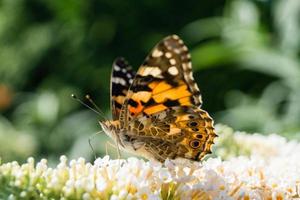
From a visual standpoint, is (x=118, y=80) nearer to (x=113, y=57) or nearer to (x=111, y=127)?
(x=111, y=127)

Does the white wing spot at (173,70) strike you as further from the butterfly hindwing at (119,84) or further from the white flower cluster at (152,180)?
the white flower cluster at (152,180)

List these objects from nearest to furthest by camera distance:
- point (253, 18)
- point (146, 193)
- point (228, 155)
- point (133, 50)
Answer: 1. point (146, 193)
2. point (228, 155)
3. point (253, 18)
4. point (133, 50)

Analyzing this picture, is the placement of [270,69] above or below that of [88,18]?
below

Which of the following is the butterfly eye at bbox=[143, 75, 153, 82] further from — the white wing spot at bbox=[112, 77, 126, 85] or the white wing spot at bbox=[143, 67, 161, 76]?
the white wing spot at bbox=[112, 77, 126, 85]

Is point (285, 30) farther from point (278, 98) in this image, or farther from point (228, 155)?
point (228, 155)

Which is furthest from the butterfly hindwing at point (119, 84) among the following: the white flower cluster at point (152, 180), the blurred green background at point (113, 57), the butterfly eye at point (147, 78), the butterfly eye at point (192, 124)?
the blurred green background at point (113, 57)

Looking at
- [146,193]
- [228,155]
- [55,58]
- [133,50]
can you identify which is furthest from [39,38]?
[146,193]
